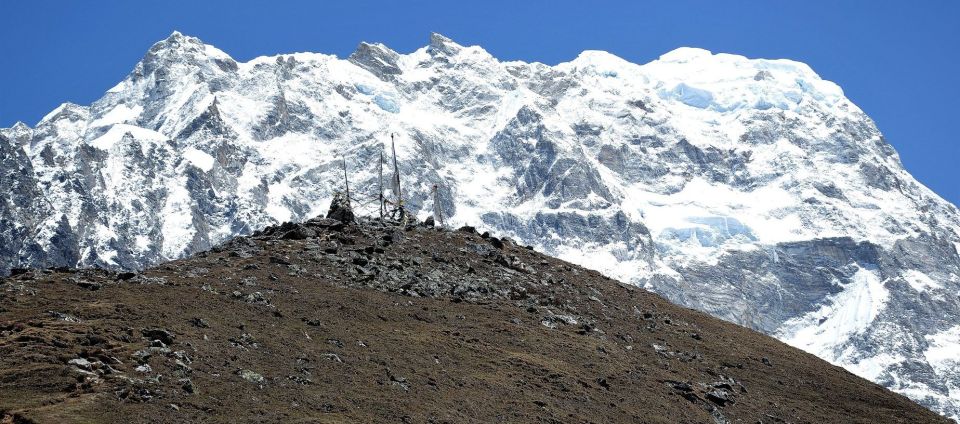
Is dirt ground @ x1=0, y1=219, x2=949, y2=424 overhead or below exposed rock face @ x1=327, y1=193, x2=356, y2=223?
below

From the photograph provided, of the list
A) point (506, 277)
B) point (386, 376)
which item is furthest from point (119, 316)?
point (506, 277)

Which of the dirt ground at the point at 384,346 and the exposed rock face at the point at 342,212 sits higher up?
the exposed rock face at the point at 342,212

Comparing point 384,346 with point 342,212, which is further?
point 342,212

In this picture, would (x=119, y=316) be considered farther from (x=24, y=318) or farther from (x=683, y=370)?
(x=683, y=370)

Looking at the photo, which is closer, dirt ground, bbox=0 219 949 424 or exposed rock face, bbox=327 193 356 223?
dirt ground, bbox=0 219 949 424

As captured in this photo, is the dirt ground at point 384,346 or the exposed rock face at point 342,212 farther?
the exposed rock face at point 342,212

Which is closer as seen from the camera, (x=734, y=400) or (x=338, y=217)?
(x=734, y=400)

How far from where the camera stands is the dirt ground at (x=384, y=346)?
38.6m

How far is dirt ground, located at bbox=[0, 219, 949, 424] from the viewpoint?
3862 centimetres

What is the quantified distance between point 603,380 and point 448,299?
9531mm

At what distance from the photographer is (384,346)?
47.7m

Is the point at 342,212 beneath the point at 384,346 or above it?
above

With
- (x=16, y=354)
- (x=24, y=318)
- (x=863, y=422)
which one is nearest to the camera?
(x=16, y=354)

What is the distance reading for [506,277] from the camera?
61.7m
